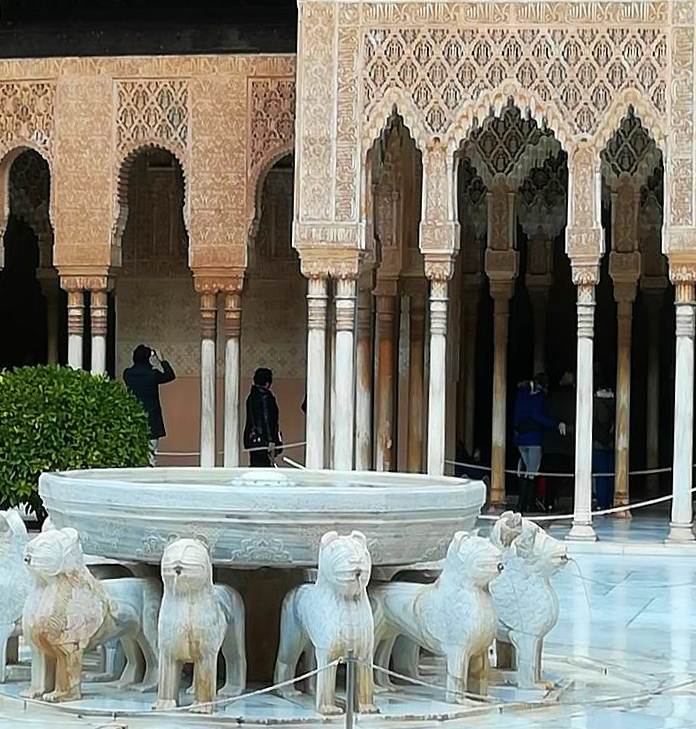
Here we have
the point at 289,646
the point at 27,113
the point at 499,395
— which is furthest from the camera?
the point at 499,395

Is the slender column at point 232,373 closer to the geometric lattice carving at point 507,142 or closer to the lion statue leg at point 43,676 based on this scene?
the geometric lattice carving at point 507,142

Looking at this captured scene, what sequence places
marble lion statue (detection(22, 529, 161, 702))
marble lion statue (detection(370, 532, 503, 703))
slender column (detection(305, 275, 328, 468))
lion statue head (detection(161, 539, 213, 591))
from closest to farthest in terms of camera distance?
lion statue head (detection(161, 539, 213, 591))
marble lion statue (detection(22, 529, 161, 702))
marble lion statue (detection(370, 532, 503, 703))
slender column (detection(305, 275, 328, 468))

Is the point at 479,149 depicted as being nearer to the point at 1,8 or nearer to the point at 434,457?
the point at 434,457

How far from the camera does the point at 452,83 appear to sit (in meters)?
13.6

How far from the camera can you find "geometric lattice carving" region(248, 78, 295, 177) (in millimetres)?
14883

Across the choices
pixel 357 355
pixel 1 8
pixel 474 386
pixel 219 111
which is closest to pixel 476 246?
pixel 474 386

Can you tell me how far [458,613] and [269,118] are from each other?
897cm

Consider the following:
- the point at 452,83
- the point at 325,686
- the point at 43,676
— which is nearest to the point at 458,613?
the point at 325,686

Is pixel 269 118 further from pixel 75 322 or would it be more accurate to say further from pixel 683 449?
pixel 683 449

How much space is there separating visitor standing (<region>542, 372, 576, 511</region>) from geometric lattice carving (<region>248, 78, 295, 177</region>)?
3663 millimetres

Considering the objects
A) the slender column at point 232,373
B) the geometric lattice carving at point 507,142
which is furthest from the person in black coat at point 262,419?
the geometric lattice carving at point 507,142

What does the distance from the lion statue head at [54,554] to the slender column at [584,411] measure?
7.49 meters

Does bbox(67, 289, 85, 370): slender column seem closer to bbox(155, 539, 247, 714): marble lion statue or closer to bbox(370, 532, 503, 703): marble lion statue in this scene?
bbox(370, 532, 503, 703): marble lion statue

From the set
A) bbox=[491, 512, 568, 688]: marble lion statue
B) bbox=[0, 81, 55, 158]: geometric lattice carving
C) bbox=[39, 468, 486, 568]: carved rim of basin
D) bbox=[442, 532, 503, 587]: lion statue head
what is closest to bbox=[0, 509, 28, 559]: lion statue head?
bbox=[39, 468, 486, 568]: carved rim of basin
